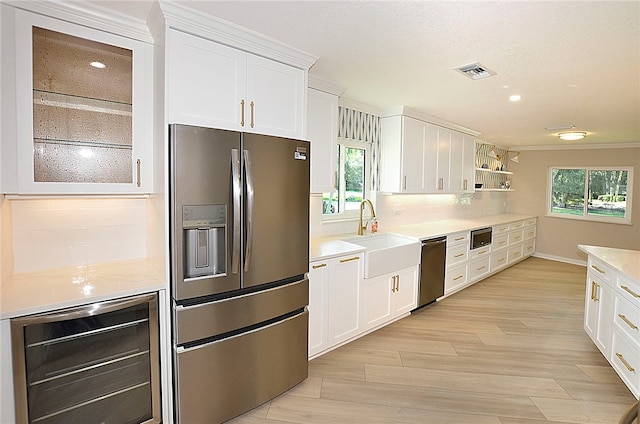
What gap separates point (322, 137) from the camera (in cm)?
315

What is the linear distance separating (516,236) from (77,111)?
23.5 feet

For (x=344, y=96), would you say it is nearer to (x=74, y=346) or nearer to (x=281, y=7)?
(x=281, y=7)

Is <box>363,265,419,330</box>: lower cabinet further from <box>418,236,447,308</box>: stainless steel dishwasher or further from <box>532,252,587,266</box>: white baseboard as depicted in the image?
<box>532,252,587,266</box>: white baseboard

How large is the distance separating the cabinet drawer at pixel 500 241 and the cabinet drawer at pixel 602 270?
237 centimetres

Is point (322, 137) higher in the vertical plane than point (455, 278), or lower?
higher

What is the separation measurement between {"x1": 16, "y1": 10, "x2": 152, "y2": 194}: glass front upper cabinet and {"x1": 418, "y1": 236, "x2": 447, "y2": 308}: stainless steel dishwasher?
124 inches

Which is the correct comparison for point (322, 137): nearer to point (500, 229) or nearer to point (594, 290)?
point (594, 290)

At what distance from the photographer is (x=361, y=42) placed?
2.25m

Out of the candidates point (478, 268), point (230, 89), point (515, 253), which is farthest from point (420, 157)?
point (515, 253)

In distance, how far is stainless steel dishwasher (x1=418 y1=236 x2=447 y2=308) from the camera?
13.3 feet

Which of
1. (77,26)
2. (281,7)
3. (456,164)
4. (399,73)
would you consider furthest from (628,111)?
(77,26)

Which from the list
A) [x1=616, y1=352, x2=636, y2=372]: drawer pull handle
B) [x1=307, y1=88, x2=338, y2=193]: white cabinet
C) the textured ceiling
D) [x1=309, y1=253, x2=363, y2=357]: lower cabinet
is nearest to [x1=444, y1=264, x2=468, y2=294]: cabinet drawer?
[x1=309, y1=253, x2=363, y2=357]: lower cabinet

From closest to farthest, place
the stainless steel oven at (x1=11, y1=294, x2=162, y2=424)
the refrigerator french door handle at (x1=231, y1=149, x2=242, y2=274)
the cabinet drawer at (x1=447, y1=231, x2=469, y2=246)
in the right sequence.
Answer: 1. the stainless steel oven at (x1=11, y1=294, x2=162, y2=424)
2. the refrigerator french door handle at (x1=231, y1=149, x2=242, y2=274)
3. the cabinet drawer at (x1=447, y1=231, x2=469, y2=246)

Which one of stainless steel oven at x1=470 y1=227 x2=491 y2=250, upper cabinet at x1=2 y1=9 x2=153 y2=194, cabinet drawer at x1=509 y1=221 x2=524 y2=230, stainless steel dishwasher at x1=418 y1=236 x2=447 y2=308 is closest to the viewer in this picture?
upper cabinet at x1=2 y1=9 x2=153 y2=194
